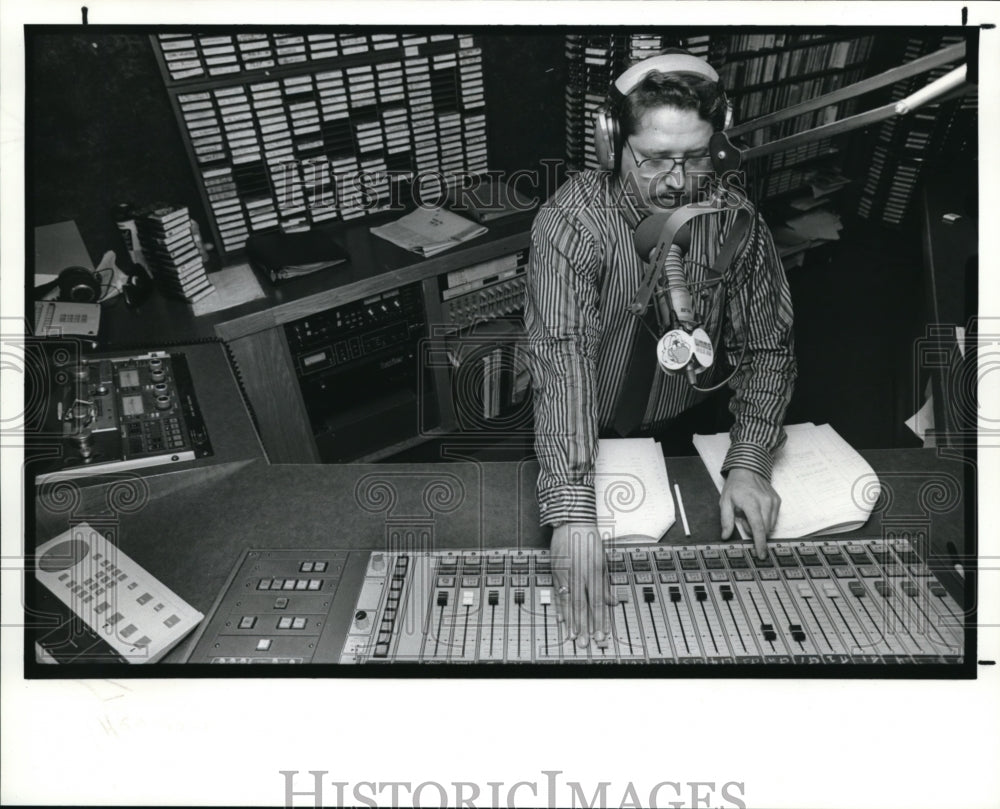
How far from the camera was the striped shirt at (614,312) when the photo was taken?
1.28m

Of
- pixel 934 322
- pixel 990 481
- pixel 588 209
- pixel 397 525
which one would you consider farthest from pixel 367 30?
pixel 990 481

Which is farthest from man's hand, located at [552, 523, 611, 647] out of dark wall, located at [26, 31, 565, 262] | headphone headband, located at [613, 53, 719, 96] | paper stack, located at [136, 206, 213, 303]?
paper stack, located at [136, 206, 213, 303]

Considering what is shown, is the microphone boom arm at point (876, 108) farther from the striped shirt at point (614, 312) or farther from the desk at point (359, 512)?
the desk at point (359, 512)

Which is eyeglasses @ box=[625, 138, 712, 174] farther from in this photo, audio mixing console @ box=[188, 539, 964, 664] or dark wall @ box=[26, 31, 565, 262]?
audio mixing console @ box=[188, 539, 964, 664]

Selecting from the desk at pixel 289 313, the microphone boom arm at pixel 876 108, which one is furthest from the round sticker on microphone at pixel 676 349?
the desk at pixel 289 313

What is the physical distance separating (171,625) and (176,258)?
109 centimetres

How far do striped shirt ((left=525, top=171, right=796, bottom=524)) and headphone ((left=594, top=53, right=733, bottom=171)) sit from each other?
0.09m

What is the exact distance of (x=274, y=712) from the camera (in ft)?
3.70

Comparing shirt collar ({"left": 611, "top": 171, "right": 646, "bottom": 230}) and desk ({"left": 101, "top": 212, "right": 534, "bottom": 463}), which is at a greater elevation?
shirt collar ({"left": 611, "top": 171, "right": 646, "bottom": 230})

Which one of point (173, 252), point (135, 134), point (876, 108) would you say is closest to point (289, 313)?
point (173, 252)

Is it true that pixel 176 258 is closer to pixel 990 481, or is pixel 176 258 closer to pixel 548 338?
pixel 548 338

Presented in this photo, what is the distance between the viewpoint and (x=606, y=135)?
1.27 meters

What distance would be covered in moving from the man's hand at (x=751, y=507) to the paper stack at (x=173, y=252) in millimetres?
1430

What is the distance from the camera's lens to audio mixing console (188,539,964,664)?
1.09 meters
